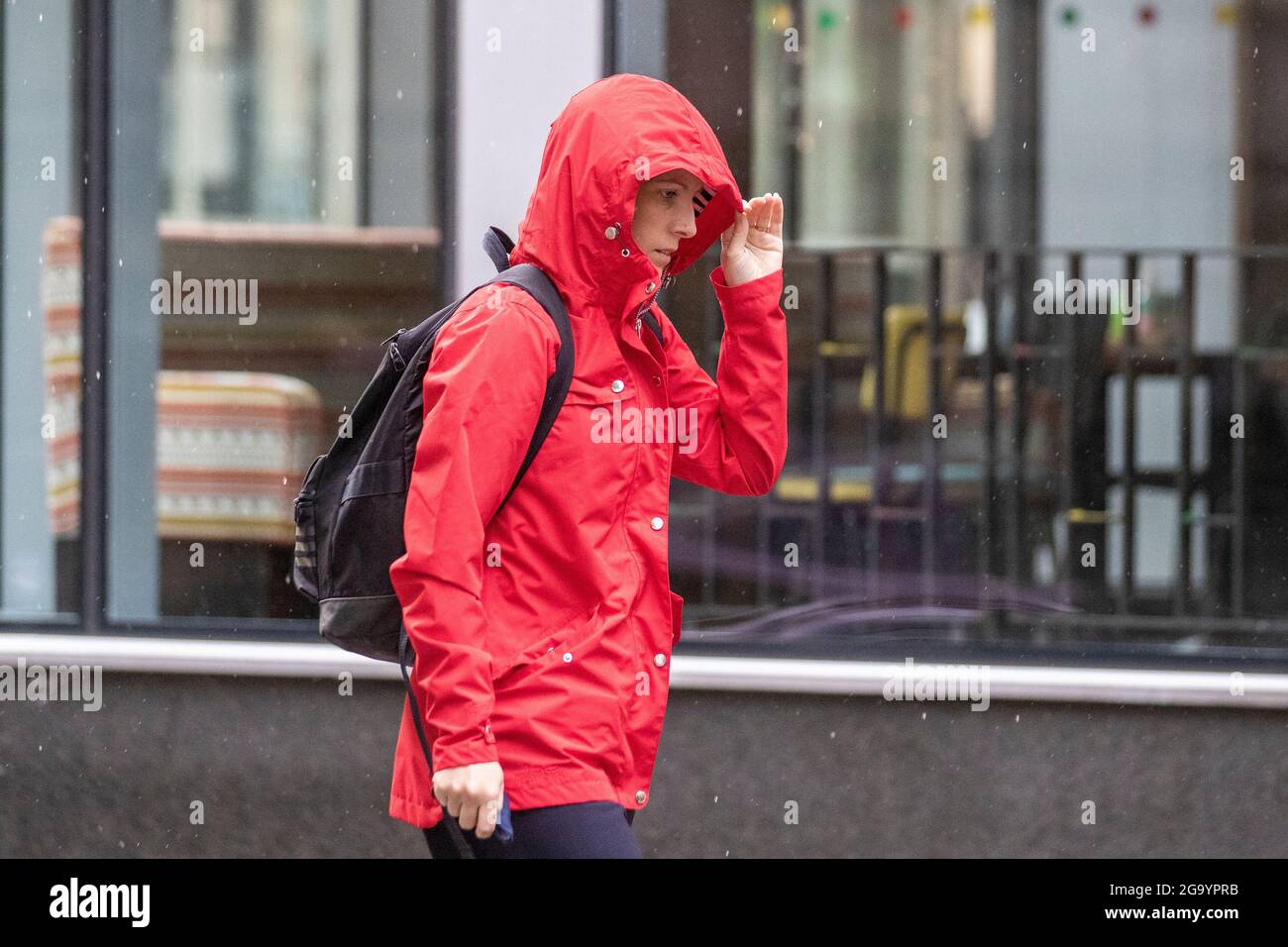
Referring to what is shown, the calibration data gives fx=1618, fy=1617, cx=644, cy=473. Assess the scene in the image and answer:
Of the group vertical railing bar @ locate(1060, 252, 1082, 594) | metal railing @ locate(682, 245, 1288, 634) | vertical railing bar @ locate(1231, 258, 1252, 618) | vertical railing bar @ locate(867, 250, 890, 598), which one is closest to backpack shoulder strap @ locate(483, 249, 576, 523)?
metal railing @ locate(682, 245, 1288, 634)

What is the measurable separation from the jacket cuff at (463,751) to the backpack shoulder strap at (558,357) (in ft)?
1.19

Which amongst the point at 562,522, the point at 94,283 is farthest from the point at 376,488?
the point at 94,283

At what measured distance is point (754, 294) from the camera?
2889 millimetres

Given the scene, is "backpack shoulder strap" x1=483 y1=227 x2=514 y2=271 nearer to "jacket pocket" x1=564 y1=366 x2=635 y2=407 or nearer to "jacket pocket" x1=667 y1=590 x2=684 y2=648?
"jacket pocket" x1=564 y1=366 x2=635 y2=407

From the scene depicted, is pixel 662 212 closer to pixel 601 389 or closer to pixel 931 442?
pixel 601 389

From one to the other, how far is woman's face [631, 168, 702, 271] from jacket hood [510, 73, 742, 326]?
3cm

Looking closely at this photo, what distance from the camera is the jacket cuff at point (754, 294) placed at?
2.88 m

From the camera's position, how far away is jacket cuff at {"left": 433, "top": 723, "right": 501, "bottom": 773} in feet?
7.72

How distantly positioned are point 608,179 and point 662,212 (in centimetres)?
13

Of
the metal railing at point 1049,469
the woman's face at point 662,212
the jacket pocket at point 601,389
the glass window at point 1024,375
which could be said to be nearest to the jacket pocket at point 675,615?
the jacket pocket at point 601,389

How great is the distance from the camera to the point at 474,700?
2359mm

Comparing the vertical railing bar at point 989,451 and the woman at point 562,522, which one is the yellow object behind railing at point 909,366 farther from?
the woman at point 562,522

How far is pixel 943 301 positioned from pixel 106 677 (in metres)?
2.82
